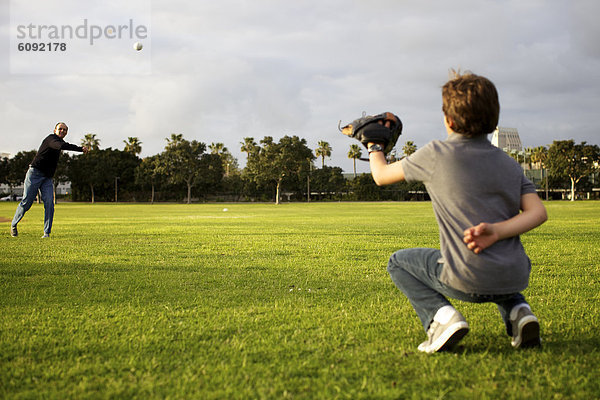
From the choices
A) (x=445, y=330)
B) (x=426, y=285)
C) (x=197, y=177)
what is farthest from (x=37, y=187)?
(x=197, y=177)

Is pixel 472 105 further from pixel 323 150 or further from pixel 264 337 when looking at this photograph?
pixel 323 150

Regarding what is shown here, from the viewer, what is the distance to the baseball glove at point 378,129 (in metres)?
3.54

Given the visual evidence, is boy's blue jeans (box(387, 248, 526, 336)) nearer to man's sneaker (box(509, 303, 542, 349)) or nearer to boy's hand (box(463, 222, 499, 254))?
man's sneaker (box(509, 303, 542, 349))

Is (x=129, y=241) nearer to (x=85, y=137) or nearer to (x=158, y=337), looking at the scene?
(x=158, y=337)

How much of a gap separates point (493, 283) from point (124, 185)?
94345 mm

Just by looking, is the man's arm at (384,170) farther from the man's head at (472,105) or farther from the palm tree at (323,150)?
the palm tree at (323,150)

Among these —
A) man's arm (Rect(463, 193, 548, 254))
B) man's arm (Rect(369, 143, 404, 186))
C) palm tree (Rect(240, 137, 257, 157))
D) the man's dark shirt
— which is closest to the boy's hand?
man's arm (Rect(463, 193, 548, 254))

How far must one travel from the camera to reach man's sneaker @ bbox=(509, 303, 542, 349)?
327 cm

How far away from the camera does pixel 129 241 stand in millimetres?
11203

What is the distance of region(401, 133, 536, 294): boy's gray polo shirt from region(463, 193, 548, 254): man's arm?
8 centimetres

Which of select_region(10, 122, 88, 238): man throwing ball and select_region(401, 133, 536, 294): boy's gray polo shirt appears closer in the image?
select_region(401, 133, 536, 294): boy's gray polo shirt

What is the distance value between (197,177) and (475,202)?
79796 millimetres

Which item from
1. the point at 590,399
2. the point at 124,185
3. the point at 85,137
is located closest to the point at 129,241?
the point at 590,399

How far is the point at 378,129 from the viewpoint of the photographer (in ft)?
11.6
